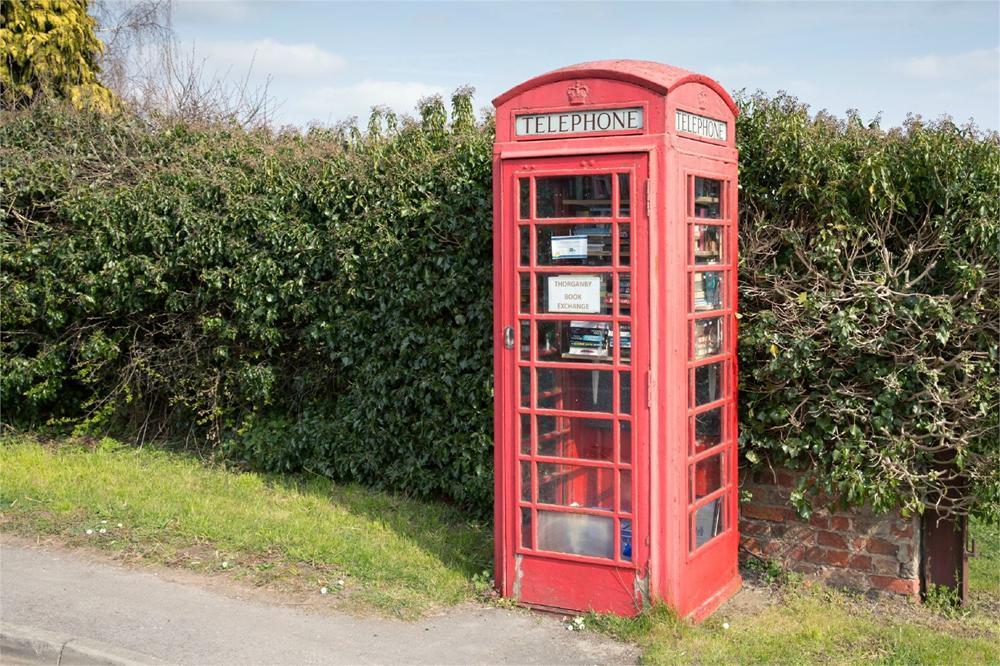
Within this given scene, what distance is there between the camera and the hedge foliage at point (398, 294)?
5.73 meters

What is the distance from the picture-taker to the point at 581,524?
5.64m

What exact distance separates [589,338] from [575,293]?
253mm

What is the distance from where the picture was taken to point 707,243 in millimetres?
5711

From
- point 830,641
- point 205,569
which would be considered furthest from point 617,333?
point 205,569

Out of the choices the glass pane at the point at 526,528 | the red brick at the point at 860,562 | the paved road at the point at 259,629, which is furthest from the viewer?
the red brick at the point at 860,562

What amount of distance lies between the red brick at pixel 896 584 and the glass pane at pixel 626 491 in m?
1.78

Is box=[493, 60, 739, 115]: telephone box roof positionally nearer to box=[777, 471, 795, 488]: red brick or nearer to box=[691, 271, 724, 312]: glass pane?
box=[691, 271, 724, 312]: glass pane

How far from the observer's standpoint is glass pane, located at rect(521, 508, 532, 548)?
19.0 feet

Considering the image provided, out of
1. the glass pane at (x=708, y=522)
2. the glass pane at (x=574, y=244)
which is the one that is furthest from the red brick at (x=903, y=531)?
the glass pane at (x=574, y=244)

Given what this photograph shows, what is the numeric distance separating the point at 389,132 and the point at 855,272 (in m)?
3.87

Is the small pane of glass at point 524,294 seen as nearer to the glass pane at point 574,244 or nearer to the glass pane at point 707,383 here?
the glass pane at point 574,244

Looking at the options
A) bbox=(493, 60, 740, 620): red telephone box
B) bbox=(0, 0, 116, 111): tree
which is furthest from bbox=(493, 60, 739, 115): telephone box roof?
bbox=(0, 0, 116, 111): tree

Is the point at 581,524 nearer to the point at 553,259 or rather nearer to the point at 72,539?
the point at 553,259

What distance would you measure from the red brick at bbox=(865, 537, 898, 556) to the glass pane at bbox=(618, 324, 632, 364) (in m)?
2.07
